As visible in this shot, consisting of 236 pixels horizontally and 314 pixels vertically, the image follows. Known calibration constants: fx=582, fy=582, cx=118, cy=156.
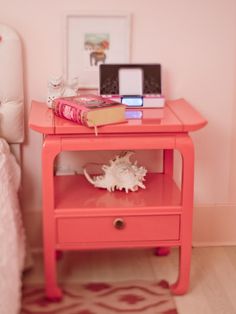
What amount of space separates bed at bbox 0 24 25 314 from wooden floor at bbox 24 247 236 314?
31cm

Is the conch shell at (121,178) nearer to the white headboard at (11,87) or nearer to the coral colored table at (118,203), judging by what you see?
the coral colored table at (118,203)

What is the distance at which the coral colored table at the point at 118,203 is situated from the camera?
204 centimetres

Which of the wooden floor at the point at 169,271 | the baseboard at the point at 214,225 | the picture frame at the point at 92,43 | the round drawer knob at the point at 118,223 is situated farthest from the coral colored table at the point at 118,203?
the baseboard at the point at 214,225

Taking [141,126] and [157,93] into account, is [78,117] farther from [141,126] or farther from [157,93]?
[157,93]

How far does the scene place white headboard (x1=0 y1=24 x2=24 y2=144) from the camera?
2.30 meters

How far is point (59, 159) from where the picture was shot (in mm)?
2535

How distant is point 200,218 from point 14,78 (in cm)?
105

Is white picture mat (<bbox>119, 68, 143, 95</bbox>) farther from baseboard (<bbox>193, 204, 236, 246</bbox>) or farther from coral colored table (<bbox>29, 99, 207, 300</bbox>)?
baseboard (<bbox>193, 204, 236, 246</bbox>)

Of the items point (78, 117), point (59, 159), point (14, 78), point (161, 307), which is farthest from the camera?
point (59, 159)

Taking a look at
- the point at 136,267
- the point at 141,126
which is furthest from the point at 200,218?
the point at 141,126

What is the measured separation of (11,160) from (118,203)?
0.48 m

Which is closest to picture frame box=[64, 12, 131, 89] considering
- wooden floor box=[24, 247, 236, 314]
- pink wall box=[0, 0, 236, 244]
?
pink wall box=[0, 0, 236, 244]

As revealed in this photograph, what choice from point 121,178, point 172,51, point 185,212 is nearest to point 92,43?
point 172,51

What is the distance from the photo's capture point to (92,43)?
240 cm
